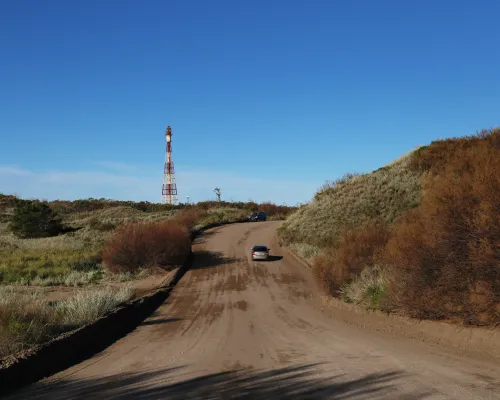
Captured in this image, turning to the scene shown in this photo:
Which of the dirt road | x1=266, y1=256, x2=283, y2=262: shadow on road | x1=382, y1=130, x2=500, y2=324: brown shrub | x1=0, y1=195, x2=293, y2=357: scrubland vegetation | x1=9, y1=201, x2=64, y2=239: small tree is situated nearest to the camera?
the dirt road

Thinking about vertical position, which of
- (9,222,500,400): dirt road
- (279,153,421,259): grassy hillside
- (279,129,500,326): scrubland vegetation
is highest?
(279,153,421,259): grassy hillside

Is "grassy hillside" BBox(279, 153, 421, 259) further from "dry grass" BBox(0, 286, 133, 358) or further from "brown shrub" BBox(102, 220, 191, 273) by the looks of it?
"dry grass" BBox(0, 286, 133, 358)

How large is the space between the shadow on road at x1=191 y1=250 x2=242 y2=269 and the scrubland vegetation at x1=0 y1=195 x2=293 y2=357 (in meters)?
1.04

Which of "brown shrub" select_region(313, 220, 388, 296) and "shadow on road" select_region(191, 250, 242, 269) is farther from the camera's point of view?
"shadow on road" select_region(191, 250, 242, 269)

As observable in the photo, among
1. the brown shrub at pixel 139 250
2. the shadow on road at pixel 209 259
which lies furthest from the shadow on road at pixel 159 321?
the shadow on road at pixel 209 259

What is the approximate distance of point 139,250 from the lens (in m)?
30.1

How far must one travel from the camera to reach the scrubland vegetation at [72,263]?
12672mm

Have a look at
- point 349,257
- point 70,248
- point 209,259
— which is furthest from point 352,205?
point 70,248

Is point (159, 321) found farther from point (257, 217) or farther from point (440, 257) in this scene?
point (257, 217)

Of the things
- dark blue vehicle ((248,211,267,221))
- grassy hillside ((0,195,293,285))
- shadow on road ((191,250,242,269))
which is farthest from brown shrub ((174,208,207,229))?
shadow on road ((191,250,242,269))

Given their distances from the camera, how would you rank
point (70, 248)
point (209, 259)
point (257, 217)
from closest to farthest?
Result: point (209, 259)
point (70, 248)
point (257, 217)

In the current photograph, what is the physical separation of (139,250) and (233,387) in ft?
74.9

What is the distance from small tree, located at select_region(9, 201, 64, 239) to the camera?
5575 centimetres

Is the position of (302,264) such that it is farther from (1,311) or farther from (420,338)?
(1,311)
